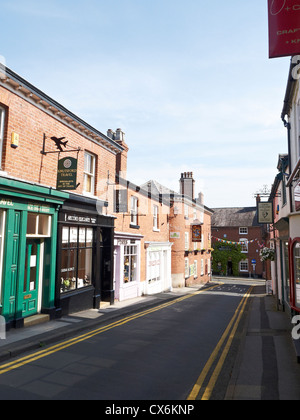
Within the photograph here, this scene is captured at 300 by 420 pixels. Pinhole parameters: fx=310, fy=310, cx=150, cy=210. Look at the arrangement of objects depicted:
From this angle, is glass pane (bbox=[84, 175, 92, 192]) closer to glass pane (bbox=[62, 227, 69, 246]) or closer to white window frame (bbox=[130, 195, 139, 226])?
glass pane (bbox=[62, 227, 69, 246])

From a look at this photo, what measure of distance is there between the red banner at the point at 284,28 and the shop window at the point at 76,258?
9.33 metres

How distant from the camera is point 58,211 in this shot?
11.7 metres

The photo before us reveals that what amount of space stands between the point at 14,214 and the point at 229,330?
8454 millimetres

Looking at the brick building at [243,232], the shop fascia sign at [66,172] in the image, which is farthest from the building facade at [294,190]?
the brick building at [243,232]

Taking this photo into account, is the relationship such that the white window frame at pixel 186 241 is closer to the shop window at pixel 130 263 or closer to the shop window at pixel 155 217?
the shop window at pixel 155 217

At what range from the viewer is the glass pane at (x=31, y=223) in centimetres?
1069

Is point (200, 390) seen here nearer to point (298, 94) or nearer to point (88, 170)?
point (298, 94)

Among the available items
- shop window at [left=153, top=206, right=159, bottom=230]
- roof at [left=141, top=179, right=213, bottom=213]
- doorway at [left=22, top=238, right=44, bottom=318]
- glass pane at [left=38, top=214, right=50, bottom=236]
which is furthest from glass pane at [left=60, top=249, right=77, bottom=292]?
roof at [left=141, top=179, right=213, bottom=213]

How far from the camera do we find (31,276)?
10.9 m

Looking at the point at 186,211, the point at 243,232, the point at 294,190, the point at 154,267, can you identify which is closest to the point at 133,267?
the point at 154,267

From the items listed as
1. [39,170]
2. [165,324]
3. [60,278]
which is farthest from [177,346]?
[39,170]

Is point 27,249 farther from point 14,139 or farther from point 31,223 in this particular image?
point 14,139

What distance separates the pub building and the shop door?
758mm

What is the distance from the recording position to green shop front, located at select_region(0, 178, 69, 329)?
9.37m
